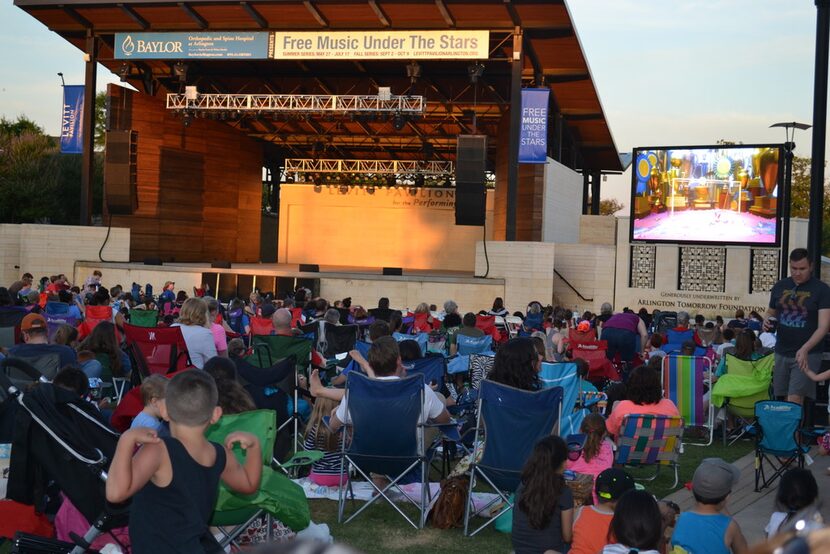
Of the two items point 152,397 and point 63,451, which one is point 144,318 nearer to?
point 152,397

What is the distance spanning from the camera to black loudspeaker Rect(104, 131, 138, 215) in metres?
25.3

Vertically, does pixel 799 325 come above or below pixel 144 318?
above

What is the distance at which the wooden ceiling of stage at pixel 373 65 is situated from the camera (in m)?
22.6

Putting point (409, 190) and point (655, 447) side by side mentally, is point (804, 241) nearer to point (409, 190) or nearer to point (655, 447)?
point (409, 190)

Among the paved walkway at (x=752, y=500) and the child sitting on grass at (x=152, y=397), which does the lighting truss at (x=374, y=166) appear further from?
the child sitting on grass at (x=152, y=397)

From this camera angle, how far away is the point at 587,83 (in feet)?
86.0

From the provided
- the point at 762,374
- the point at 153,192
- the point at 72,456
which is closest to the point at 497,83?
the point at 153,192

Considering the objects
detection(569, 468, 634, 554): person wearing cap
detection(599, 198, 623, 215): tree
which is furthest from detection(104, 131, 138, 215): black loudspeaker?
detection(599, 198, 623, 215): tree

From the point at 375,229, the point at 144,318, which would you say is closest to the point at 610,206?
the point at 375,229

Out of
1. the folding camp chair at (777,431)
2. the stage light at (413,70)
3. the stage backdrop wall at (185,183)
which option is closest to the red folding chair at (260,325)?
the folding camp chair at (777,431)

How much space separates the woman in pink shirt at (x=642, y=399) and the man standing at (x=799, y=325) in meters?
0.82

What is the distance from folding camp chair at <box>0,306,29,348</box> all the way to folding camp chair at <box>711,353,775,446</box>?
5.76 meters

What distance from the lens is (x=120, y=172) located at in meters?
25.3

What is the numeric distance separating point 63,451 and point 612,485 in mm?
2149
